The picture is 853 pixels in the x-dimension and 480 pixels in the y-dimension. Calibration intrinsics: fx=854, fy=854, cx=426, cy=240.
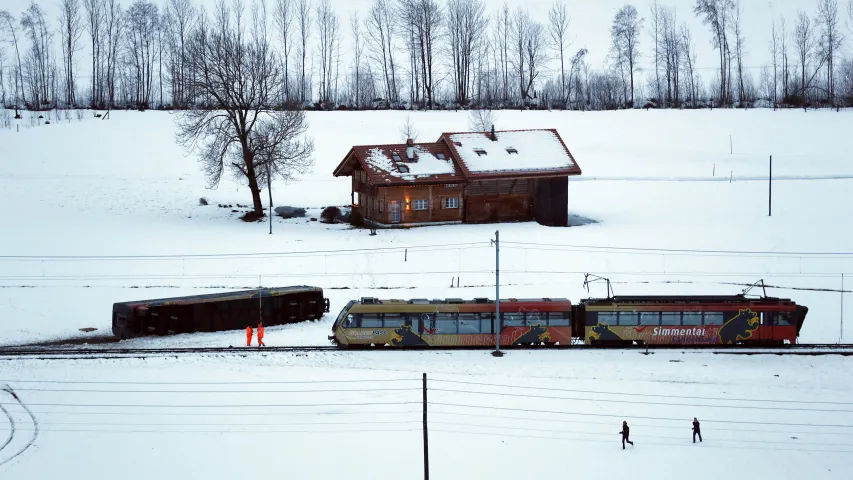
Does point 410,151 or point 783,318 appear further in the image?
point 410,151

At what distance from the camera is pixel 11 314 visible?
3919 centimetres

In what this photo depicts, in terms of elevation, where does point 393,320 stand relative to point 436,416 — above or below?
above

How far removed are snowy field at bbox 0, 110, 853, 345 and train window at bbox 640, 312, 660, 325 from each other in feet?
21.9

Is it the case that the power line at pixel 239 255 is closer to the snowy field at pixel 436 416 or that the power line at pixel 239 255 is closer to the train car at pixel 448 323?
the train car at pixel 448 323

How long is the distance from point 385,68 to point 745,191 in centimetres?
5012

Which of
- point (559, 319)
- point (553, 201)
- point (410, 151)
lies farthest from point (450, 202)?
point (559, 319)

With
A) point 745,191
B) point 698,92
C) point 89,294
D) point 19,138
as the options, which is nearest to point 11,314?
point 89,294

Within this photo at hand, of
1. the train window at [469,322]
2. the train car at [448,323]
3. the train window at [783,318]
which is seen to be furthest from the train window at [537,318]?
the train window at [783,318]

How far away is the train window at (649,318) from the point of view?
3525 cm

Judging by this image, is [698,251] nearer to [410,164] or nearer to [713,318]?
[713,318]

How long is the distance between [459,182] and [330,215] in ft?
31.4

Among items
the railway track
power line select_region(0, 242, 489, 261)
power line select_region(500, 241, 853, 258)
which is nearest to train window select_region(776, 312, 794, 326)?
the railway track

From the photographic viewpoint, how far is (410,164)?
57656 mm

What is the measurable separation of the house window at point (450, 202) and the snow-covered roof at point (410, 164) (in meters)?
1.76
